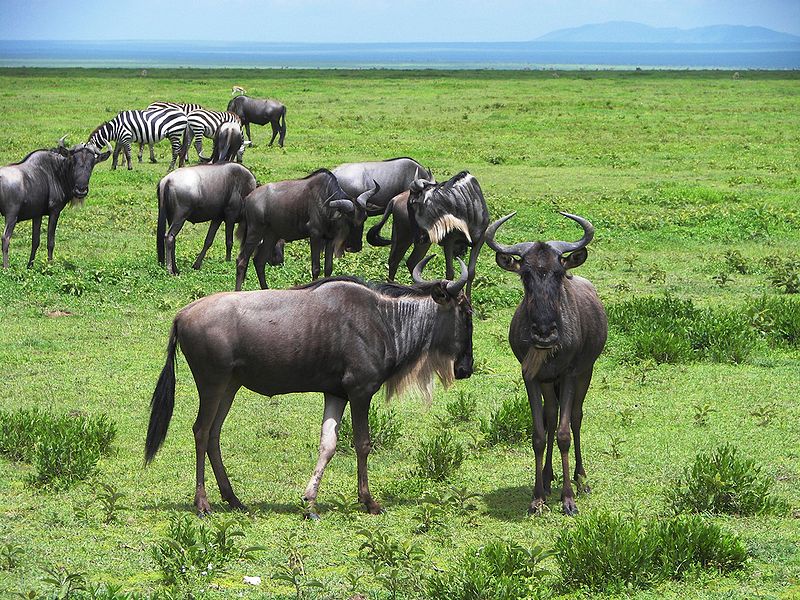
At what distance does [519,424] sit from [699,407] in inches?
68.3

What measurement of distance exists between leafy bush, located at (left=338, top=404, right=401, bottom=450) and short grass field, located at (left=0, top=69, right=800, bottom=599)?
75 mm

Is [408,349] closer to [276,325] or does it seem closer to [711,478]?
[276,325]

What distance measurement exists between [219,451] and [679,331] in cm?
624

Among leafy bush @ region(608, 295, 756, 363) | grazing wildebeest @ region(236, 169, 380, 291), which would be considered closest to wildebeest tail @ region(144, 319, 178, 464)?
leafy bush @ region(608, 295, 756, 363)

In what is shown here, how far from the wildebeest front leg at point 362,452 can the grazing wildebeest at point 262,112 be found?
82.4ft

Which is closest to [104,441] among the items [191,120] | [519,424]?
[519,424]

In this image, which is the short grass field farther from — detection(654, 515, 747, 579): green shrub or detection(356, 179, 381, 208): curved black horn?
detection(356, 179, 381, 208): curved black horn

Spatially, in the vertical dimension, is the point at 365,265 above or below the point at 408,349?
below

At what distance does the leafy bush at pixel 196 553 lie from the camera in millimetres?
6449

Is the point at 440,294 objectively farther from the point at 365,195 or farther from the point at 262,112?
the point at 262,112

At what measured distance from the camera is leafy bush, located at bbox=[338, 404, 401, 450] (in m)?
9.09

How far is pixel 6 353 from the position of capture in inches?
466

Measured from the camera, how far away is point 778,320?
12508 millimetres

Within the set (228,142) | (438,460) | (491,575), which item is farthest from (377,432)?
(228,142)
